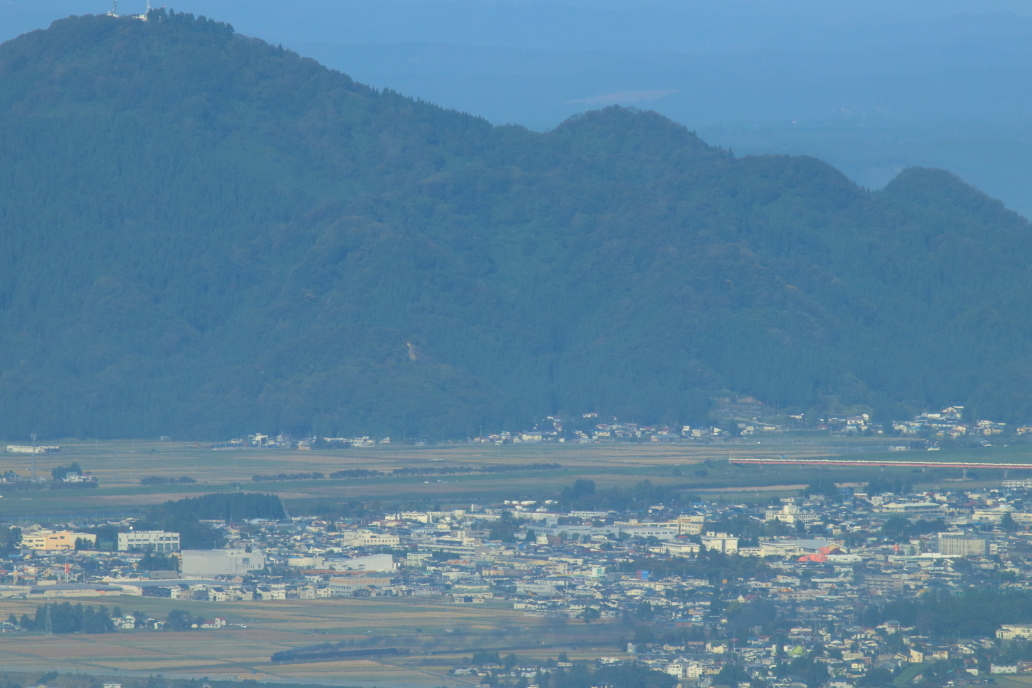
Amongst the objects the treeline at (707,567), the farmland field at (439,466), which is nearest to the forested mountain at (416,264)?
the farmland field at (439,466)

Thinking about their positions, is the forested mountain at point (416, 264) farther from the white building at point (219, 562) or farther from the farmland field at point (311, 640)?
the farmland field at point (311, 640)

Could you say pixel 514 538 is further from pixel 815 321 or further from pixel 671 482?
pixel 815 321

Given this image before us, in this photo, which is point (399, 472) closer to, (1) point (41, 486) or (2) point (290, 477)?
(2) point (290, 477)

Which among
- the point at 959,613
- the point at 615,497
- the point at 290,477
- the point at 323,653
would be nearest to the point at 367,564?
the point at 323,653

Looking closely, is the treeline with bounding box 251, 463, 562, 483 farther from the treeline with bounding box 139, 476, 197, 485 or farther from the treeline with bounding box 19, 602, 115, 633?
the treeline with bounding box 19, 602, 115, 633

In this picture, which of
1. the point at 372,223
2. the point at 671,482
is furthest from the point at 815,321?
the point at 671,482

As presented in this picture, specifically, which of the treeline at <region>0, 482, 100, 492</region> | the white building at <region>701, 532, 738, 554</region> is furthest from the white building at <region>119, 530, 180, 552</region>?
the white building at <region>701, 532, 738, 554</region>
